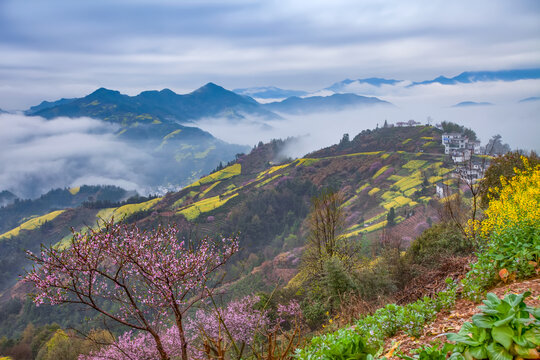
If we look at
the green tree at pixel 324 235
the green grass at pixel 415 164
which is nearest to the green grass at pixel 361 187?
the green grass at pixel 415 164

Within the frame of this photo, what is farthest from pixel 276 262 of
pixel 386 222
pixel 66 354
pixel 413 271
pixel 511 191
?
pixel 511 191

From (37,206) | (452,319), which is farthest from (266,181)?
(37,206)

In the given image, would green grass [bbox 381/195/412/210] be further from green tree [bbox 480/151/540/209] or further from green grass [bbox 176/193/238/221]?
green grass [bbox 176/193/238/221]

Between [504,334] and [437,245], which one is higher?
[504,334]

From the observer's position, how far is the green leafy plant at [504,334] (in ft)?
8.44

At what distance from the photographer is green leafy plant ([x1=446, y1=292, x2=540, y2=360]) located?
101 inches

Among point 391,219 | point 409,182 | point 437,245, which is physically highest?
point 437,245

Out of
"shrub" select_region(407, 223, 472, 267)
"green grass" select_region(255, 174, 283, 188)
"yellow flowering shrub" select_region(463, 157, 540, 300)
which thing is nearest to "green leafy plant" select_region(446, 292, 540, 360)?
"yellow flowering shrub" select_region(463, 157, 540, 300)

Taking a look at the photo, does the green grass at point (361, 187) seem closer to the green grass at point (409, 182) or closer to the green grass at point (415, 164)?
the green grass at point (409, 182)

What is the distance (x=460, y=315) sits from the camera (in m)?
5.07

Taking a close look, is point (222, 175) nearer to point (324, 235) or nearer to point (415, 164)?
point (415, 164)

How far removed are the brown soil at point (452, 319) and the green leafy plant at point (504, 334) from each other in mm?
1363

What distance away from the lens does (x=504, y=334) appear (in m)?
2.61

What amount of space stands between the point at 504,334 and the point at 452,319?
2708 millimetres
